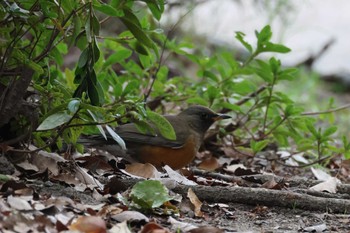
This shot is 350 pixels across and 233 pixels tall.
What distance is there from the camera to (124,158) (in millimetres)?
5555

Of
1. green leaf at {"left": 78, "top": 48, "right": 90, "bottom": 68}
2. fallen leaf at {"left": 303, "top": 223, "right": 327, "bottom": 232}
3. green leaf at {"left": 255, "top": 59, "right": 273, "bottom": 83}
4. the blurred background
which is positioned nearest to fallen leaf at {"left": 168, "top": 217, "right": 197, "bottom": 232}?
fallen leaf at {"left": 303, "top": 223, "right": 327, "bottom": 232}

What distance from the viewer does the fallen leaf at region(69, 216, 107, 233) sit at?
329 cm

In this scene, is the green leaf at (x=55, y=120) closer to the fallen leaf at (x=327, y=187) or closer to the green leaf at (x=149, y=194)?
the green leaf at (x=149, y=194)

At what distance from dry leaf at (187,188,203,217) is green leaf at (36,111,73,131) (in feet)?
2.80

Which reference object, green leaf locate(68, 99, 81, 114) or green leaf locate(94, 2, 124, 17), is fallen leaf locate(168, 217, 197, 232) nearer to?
green leaf locate(68, 99, 81, 114)

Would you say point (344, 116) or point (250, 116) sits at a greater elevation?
point (250, 116)

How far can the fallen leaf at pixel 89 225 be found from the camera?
329 cm

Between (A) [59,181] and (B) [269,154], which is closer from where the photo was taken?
(A) [59,181]

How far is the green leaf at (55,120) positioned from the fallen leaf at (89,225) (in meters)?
0.60

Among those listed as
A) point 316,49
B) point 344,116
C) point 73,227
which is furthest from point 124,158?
point 316,49

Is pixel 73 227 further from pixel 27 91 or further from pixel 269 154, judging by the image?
pixel 269 154

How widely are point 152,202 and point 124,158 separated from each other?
5.62ft

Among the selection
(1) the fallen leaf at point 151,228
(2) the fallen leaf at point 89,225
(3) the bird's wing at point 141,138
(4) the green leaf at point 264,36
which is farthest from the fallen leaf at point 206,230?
(4) the green leaf at point 264,36

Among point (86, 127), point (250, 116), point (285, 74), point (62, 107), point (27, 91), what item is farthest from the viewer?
point (250, 116)
